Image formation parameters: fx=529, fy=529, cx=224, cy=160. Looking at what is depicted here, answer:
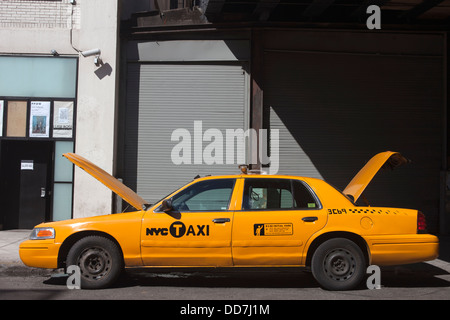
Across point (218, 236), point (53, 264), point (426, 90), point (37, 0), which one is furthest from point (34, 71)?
point (426, 90)

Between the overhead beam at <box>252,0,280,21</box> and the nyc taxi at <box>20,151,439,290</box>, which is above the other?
the overhead beam at <box>252,0,280,21</box>

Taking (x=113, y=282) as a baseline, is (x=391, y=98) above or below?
above

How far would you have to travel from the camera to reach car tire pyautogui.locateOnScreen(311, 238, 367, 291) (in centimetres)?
716

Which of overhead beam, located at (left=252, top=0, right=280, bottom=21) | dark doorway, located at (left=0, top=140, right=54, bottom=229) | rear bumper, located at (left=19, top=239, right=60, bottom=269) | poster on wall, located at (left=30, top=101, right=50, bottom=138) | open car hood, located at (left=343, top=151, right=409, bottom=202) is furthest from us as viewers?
dark doorway, located at (left=0, top=140, right=54, bottom=229)

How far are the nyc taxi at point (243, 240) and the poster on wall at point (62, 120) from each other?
671cm

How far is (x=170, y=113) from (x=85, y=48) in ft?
9.02

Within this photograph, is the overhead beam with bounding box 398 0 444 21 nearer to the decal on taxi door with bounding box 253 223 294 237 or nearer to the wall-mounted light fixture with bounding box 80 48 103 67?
the decal on taxi door with bounding box 253 223 294 237

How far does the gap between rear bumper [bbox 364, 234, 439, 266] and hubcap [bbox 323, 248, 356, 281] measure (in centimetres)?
29

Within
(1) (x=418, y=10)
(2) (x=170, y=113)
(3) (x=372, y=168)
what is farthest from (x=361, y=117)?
(3) (x=372, y=168)

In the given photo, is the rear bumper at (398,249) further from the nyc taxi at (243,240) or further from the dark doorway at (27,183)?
the dark doorway at (27,183)

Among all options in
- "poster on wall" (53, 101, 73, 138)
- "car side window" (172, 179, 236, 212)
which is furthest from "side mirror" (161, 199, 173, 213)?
"poster on wall" (53, 101, 73, 138)

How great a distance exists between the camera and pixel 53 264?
7.24 m

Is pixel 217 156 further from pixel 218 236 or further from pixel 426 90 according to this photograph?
pixel 218 236
